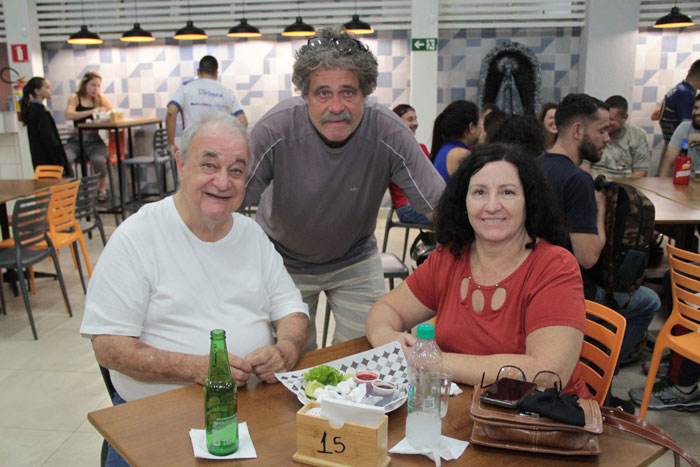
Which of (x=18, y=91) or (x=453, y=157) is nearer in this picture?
(x=453, y=157)

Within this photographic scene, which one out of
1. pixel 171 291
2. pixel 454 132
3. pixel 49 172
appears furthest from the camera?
pixel 49 172

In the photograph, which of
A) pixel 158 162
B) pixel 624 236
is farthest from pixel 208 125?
pixel 158 162

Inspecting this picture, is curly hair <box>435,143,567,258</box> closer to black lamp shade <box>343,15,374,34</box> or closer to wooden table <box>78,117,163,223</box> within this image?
black lamp shade <box>343,15,374,34</box>

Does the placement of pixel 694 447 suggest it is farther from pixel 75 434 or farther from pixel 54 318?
pixel 54 318

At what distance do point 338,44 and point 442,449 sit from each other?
4.66 ft

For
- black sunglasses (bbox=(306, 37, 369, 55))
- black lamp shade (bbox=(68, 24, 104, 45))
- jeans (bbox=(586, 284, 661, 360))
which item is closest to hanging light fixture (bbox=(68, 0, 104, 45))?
black lamp shade (bbox=(68, 24, 104, 45))

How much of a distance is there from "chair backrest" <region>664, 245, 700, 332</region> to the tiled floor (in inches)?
22.1

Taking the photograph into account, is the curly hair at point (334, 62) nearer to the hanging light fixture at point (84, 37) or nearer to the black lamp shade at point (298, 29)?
the black lamp shade at point (298, 29)

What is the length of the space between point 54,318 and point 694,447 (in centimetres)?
419

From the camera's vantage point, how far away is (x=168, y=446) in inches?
54.6

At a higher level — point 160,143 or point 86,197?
point 160,143

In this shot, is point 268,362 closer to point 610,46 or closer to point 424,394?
point 424,394

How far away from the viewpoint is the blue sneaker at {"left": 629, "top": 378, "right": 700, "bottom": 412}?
10.5 ft

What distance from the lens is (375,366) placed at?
1.78 metres
